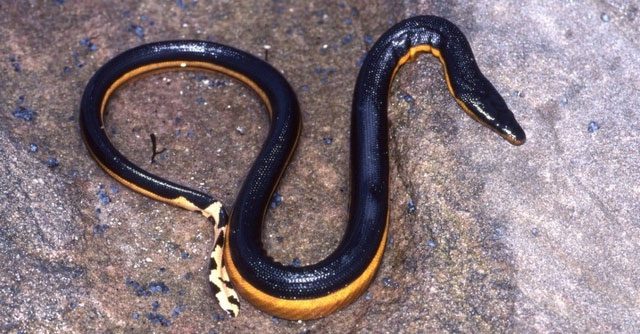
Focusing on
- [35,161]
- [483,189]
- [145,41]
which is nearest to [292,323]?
[483,189]

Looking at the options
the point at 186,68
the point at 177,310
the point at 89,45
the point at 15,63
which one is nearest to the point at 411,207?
the point at 177,310

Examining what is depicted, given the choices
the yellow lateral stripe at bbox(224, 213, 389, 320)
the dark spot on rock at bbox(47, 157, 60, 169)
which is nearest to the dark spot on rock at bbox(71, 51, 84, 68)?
the dark spot on rock at bbox(47, 157, 60, 169)

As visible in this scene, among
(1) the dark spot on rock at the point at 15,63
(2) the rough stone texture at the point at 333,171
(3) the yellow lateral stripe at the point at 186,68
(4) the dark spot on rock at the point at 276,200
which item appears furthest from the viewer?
(1) the dark spot on rock at the point at 15,63

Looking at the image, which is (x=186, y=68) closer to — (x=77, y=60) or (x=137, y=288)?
(x=77, y=60)

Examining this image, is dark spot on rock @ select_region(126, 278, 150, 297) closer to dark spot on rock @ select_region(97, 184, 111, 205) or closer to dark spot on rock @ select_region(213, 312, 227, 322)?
dark spot on rock @ select_region(213, 312, 227, 322)

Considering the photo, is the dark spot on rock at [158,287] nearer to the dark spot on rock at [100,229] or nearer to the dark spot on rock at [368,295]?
the dark spot on rock at [100,229]

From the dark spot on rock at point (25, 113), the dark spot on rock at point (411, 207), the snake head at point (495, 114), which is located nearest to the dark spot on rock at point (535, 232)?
the snake head at point (495, 114)

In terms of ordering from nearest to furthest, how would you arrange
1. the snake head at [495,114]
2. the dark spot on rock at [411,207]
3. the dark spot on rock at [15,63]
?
the dark spot on rock at [411,207] → the snake head at [495,114] → the dark spot on rock at [15,63]

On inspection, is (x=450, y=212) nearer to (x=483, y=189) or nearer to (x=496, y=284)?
(x=483, y=189)
